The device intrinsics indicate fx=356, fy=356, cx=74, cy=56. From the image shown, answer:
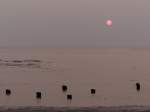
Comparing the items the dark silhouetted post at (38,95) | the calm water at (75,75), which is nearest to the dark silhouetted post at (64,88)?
the calm water at (75,75)

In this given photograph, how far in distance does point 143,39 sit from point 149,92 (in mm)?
395

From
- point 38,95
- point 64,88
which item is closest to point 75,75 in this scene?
point 64,88

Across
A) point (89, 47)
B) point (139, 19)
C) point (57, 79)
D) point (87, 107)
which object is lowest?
point (87, 107)

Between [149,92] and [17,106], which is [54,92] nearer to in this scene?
[17,106]

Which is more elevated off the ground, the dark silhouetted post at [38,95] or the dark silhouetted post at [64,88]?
the dark silhouetted post at [64,88]

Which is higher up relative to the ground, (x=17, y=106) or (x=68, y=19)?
(x=68, y=19)

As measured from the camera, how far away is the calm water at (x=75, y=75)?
102 inches

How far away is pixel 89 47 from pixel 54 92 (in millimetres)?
417

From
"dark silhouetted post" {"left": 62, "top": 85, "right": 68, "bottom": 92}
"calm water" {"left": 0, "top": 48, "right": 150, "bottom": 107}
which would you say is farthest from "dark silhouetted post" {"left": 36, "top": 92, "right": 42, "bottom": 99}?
"dark silhouetted post" {"left": 62, "top": 85, "right": 68, "bottom": 92}

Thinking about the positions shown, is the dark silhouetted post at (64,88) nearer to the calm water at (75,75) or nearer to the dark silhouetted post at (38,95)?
the calm water at (75,75)

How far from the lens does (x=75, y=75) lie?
2.62 m

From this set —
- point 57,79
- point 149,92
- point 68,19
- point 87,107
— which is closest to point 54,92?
point 57,79

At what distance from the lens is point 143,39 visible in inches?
104

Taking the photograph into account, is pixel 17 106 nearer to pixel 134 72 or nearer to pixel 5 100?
pixel 5 100
